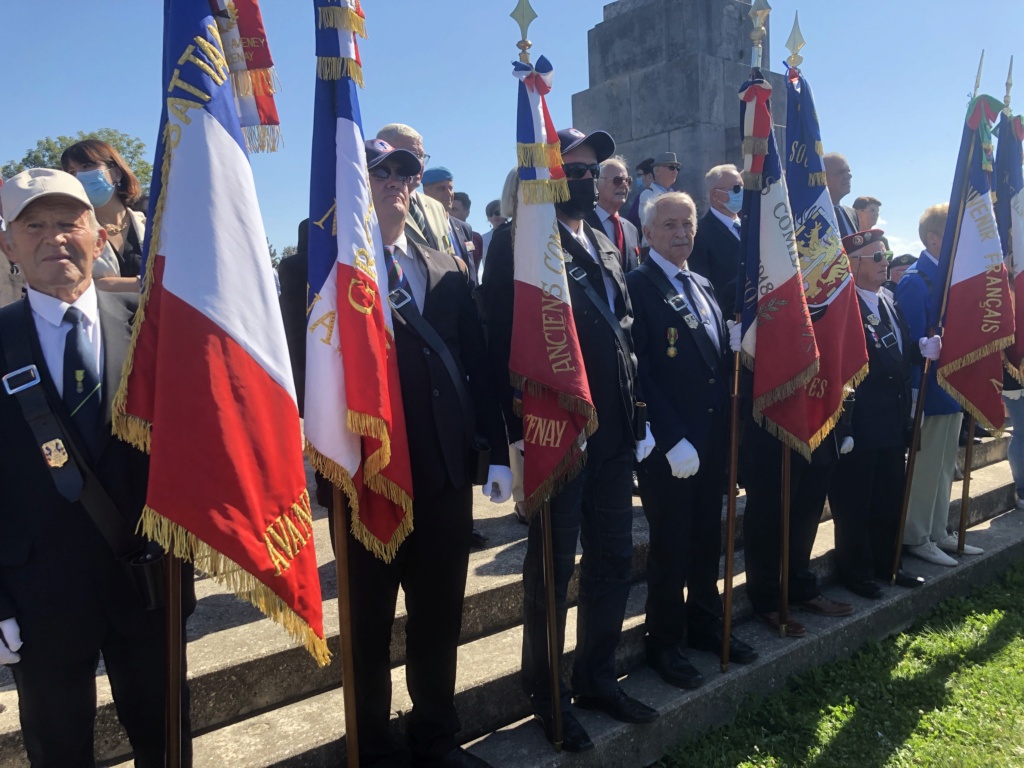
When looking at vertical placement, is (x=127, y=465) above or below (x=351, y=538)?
above

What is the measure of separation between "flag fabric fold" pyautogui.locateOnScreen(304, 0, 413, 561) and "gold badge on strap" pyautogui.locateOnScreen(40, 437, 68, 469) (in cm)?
73

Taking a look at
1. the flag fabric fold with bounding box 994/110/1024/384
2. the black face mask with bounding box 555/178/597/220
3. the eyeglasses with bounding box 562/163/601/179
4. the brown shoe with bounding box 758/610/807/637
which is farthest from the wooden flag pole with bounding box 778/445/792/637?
the flag fabric fold with bounding box 994/110/1024/384

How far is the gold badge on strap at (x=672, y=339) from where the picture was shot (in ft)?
12.2

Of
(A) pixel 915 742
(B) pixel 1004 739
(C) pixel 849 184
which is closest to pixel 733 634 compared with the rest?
(A) pixel 915 742

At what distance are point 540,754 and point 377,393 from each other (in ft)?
5.46

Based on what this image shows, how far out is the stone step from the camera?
287 centimetres

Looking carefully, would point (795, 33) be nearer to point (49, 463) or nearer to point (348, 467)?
point (348, 467)

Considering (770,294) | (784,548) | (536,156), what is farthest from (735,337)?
(536,156)

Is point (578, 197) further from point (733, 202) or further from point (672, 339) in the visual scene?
point (733, 202)

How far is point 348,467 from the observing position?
2592mm

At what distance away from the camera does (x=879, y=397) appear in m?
4.86

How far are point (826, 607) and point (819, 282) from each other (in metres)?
1.96

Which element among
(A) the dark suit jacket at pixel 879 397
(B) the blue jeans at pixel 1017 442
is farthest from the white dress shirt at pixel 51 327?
(B) the blue jeans at pixel 1017 442

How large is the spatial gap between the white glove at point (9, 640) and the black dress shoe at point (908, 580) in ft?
16.5
